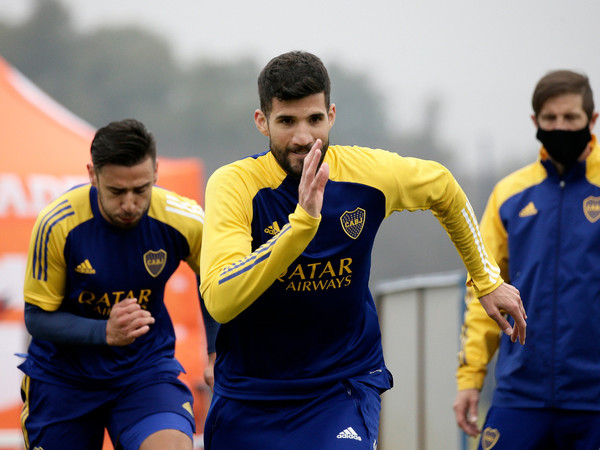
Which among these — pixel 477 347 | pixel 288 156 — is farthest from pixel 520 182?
pixel 288 156

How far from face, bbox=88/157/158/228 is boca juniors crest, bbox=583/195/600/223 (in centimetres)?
220

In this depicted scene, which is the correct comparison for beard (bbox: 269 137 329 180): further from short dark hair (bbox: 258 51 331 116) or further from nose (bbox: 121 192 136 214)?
nose (bbox: 121 192 136 214)

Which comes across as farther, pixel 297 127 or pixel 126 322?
pixel 126 322

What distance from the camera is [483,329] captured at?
189 inches

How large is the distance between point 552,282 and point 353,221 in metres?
1.31

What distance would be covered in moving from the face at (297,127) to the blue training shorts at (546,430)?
1817 millimetres

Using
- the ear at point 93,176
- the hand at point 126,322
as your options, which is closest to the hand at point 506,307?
the hand at point 126,322

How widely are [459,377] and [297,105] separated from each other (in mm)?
2047

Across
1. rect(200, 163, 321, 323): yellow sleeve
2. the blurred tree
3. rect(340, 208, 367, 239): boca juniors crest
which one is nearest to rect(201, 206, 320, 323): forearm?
rect(200, 163, 321, 323): yellow sleeve

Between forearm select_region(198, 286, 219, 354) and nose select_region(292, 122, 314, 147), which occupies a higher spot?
nose select_region(292, 122, 314, 147)

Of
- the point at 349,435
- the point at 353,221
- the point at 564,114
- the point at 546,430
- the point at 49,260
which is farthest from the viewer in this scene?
the point at 564,114

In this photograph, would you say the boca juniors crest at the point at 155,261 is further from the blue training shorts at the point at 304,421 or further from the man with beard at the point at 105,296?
the blue training shorts at the point at 304,421

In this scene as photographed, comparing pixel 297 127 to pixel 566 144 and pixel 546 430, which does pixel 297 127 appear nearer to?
pixel 566 144

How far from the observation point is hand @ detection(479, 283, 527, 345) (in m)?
3.79
